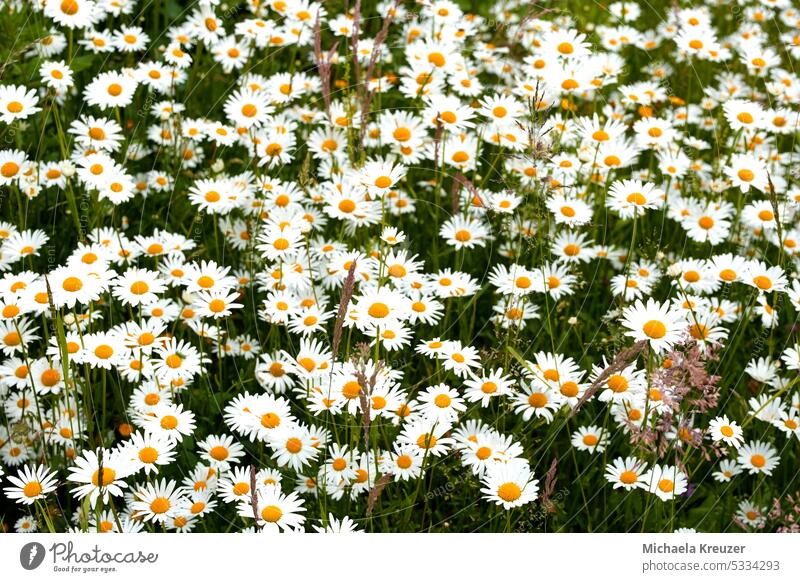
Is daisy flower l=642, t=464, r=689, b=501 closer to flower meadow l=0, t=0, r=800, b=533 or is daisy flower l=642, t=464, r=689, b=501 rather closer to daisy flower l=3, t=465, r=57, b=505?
flower meadow l=0, t=0, r=800, b=533

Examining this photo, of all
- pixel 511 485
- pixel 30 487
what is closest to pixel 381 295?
pixel 511 485

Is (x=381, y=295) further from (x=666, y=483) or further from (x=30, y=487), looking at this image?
(x=30, y=487)
